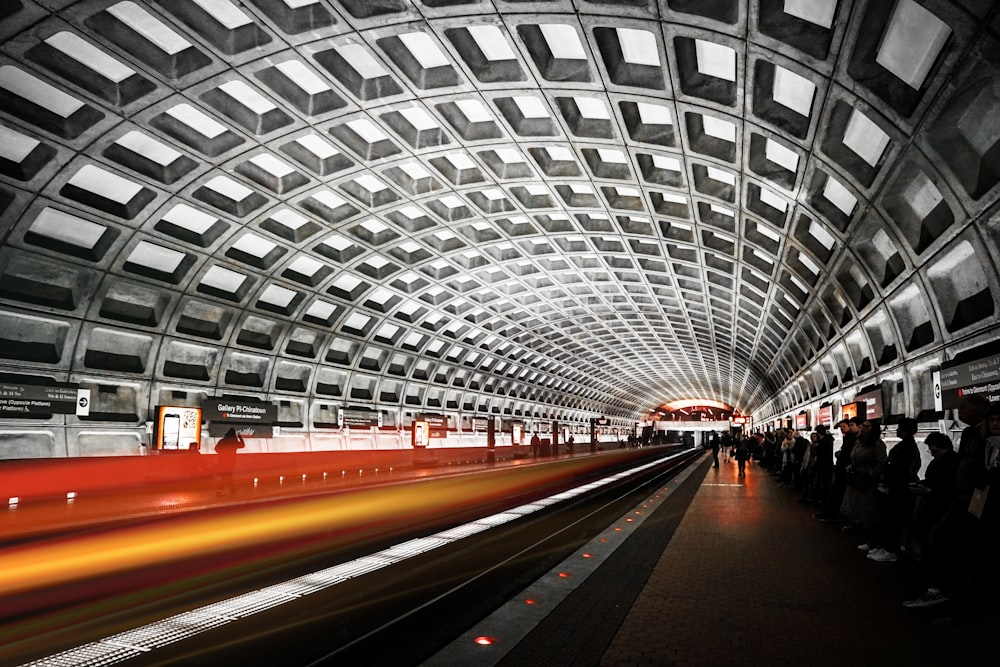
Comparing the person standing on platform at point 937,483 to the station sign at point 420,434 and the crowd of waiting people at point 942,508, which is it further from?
the station sign at point 420,434

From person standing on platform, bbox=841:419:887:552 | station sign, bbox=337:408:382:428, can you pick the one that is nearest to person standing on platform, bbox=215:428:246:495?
person standing on platform, bbox=841:419:887:552

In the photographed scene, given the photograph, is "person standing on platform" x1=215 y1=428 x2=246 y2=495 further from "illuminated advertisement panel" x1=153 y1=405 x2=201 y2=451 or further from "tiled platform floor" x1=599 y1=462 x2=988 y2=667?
"tiled platform floor" x1=599 y1=462 x2=988 y2=667

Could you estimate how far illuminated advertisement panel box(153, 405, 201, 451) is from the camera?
21406 millimetres

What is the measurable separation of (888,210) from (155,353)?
22.7 metres

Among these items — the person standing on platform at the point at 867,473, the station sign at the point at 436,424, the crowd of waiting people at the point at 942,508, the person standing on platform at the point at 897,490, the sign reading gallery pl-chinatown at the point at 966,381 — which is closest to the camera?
the crowd of waiting people at the point at 942,508

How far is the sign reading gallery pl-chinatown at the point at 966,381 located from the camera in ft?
26.6

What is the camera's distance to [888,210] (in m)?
11.1

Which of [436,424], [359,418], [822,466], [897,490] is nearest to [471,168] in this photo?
[822,466]

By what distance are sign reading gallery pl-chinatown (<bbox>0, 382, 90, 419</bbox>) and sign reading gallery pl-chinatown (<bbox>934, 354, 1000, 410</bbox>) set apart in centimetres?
2181

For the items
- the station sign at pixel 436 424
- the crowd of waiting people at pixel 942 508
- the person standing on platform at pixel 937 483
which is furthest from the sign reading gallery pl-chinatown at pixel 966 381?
the station sign at pixel 436 424

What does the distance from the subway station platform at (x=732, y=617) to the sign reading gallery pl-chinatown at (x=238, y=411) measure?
780 inches

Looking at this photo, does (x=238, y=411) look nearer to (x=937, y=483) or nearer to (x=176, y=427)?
(x=176, y=427)

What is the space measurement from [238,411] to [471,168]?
14.5m

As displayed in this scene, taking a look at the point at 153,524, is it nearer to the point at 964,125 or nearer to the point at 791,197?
the point at 964,125
